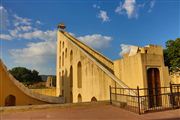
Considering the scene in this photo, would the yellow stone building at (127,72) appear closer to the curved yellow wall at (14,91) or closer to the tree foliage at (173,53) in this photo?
the curved yellow wall at (14,91)

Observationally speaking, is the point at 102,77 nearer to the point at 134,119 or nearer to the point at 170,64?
the point at 134,119

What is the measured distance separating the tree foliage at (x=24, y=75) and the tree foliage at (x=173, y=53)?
42.7 m

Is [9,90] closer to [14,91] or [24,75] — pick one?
[14,91]

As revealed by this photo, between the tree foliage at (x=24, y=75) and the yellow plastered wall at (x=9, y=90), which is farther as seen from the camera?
the tree foliage at (x=24, y=75)

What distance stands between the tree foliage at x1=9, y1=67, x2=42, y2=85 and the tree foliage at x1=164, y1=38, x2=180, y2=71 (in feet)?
140

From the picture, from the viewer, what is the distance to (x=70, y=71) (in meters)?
22.1

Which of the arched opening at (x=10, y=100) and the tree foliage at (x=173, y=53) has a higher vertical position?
the tree foliage at (x=173, y=53)

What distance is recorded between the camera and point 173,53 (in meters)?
24.5

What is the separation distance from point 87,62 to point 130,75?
5.09 m

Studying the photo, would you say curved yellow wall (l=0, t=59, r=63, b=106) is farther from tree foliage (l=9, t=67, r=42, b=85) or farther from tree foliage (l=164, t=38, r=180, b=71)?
tree foliage (l=9, t=67, r=42, b=85)

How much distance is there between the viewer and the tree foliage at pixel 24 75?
180 feet

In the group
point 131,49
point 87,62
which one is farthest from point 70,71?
point 131,49

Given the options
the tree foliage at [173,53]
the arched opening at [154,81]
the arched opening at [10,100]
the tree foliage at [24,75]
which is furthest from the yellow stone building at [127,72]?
the tree foliage at [24,75]

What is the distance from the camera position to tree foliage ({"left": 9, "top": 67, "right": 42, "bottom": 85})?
54.8 m
